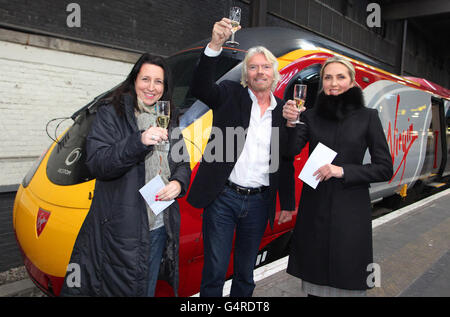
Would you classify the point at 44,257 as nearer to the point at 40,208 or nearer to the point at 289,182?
the point at 40,208

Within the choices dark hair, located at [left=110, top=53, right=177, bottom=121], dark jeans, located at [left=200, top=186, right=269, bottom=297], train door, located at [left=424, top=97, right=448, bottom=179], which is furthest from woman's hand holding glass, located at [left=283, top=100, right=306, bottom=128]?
train door, located at [left=424, top=97, right=448, bottom=179]

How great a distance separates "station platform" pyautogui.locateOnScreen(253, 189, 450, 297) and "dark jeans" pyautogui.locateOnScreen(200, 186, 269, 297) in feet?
2.22

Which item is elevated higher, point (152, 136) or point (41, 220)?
point (152, 136)

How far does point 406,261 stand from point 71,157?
349cm

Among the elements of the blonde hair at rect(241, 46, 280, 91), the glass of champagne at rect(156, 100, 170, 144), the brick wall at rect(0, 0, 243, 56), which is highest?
the brick wall at rect(0, 0, 243, 56)

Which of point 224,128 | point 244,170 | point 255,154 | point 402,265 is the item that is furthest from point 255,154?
point 402,265

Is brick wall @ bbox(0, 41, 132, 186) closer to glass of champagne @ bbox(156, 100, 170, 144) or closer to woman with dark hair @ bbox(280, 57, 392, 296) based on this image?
glass of champagne @ bbox(156, 100, 170, 144)

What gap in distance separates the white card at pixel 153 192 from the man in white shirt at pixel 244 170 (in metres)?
0.44

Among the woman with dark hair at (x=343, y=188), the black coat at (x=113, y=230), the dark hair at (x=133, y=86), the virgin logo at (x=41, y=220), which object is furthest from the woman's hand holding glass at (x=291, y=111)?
the virgin logo at (x=41, y=220)

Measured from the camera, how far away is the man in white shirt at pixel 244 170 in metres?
2.31

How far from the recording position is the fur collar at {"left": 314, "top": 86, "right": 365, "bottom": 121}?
2.24 metres

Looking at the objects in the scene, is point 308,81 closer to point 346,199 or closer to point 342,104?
point 342,104

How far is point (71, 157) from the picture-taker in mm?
3113

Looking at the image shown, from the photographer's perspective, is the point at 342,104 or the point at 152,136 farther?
the point at 342,104
